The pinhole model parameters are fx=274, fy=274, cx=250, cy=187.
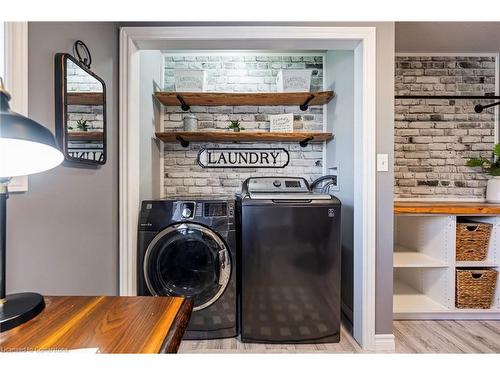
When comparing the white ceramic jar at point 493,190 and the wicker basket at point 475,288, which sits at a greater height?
the white ceramic jar at point 493,190

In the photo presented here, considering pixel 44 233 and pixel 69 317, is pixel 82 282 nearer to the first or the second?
pixel 44 233

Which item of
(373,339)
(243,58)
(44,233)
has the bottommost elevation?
(373,339)

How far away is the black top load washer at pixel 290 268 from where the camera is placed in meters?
1.83

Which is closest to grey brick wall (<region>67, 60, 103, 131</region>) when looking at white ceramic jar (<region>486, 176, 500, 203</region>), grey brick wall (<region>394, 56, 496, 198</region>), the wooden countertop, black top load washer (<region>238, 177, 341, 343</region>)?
black top load washer (<region>238, 177, 341, 343</region>)

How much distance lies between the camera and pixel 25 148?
72cm

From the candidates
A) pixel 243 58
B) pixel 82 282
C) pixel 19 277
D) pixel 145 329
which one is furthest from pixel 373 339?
pixel 243 58

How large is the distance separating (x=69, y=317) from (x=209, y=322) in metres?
1.34

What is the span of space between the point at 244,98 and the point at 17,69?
1661 mm

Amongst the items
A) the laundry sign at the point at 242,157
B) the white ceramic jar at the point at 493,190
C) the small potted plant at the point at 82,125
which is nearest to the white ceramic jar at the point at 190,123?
the laundry sign at the point at 242,157

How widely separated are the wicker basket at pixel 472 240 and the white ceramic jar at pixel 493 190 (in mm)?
495

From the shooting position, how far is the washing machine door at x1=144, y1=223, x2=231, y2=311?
74.2 inches

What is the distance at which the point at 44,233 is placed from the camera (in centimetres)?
112

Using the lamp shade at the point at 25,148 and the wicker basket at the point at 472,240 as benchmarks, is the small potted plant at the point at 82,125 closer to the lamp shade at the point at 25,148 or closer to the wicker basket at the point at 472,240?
the lamp shade at the point at 25,148

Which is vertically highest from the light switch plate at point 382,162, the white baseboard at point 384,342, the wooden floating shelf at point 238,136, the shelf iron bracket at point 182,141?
the wooden floating shelf at point 238,136
